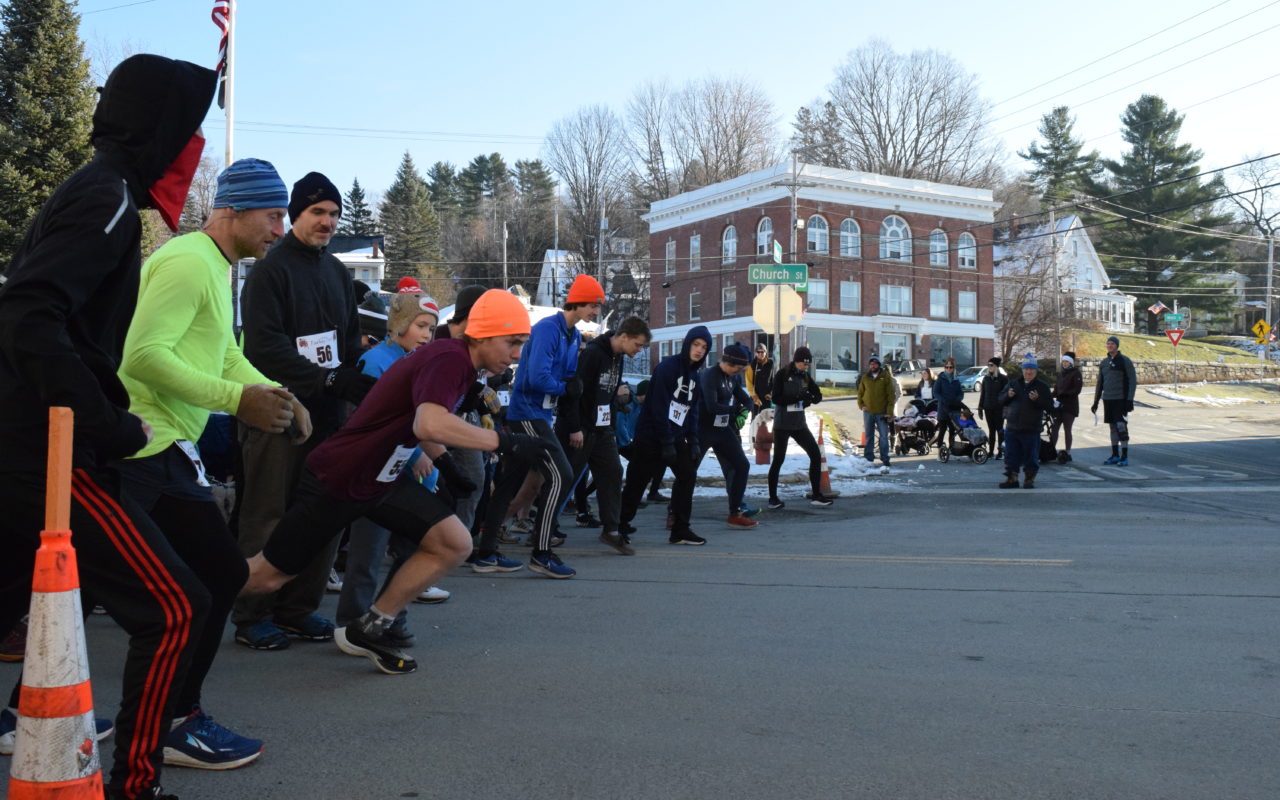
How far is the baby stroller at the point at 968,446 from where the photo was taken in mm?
19516

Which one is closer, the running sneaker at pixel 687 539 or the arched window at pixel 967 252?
the running sneaker at pixel 687 539

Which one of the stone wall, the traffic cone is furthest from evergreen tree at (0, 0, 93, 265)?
the stone wall

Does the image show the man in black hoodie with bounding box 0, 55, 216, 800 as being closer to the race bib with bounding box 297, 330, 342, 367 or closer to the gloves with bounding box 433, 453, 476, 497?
Result: the race bib with bounding box 297, 330, 342, 367

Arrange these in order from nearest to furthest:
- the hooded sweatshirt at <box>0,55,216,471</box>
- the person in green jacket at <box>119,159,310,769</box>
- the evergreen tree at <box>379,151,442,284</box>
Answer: the hooded sweatshirt at <box>0,55,216,471</box> → the person in green jacket at <box>119,159,310,769</box> → the evergreen tree at <box>379,151,442,284</box>

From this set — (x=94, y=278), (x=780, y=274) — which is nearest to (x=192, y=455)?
(x=94, y=278)

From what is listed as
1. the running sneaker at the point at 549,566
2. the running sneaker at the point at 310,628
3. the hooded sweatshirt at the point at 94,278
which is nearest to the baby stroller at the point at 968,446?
the running sneaker at the point at 549,566

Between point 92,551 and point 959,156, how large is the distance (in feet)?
242

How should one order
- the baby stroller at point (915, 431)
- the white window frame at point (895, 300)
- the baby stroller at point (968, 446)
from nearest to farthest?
the baby stroller at point (968, 446), the baby stroller at point (915, 431), the white window frame at point (895, 300)

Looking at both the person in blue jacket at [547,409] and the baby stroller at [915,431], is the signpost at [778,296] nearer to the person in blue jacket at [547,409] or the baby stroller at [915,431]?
the baby stroller at [915,431]

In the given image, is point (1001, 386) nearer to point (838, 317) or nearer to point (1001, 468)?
point (1001, 468)

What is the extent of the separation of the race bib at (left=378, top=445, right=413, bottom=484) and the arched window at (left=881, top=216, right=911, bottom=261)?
55.4m

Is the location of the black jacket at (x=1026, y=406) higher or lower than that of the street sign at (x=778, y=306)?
lower

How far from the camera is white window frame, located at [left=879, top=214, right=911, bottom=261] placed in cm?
5800

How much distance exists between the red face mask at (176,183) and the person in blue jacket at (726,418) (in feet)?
24.4
